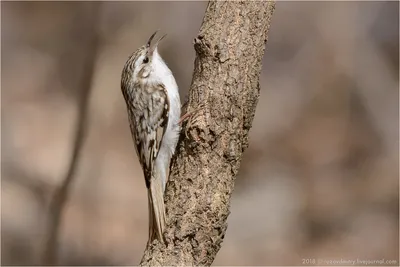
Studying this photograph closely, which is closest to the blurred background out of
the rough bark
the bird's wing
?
the bird's wing

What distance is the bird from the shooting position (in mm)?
2918

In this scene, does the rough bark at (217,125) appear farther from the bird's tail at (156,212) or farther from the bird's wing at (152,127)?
the bird's wing at (152,127)

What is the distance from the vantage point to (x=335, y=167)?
584cm

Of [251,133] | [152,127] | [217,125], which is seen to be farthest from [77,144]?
[217,125]

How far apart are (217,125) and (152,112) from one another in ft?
2.18

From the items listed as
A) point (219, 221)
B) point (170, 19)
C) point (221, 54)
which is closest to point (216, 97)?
point (221, 54)

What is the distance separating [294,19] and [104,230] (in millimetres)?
2893

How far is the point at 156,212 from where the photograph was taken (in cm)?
267

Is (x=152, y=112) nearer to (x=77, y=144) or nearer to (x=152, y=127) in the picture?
(x=152, y=127)

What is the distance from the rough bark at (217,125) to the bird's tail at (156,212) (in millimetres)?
59

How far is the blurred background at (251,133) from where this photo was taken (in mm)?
5367

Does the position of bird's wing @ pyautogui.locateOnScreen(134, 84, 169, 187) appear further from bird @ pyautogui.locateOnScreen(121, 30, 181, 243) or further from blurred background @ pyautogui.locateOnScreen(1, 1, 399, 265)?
blurred background @ pyautogui.locateOnScreen(1, 1, 399, 265)

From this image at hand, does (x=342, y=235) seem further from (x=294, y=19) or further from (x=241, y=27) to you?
(x=241, y=27)

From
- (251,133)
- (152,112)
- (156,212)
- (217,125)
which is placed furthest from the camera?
(251,133)
